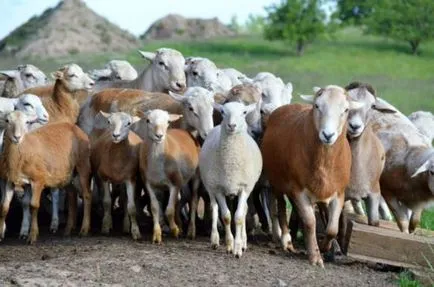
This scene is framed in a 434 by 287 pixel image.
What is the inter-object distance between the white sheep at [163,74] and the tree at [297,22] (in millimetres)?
40713

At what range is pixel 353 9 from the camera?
78.9 metres

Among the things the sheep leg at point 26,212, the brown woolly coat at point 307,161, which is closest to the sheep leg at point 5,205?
the sheep leg at point 26,212

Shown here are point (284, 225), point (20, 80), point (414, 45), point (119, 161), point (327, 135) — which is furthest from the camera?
point (414, 45)

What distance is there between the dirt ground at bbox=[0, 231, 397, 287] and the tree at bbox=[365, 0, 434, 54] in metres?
49.3

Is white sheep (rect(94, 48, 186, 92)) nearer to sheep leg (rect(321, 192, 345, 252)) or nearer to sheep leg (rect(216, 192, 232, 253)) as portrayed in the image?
sheep leg (rect(216, 192, 232, 253))

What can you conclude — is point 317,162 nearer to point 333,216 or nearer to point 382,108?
point 333,216

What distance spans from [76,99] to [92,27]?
34.8 m

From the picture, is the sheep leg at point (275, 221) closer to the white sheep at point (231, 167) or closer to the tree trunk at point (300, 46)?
the white sheep at point (231, 167)

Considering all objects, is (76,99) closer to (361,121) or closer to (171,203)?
(171,203)

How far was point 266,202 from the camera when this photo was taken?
14.0m

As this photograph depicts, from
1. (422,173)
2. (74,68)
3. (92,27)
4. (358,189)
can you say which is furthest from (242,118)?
(92,27)

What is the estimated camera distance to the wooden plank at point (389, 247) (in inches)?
456

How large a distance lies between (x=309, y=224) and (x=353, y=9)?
6833 cm

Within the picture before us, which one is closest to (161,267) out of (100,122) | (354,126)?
A: (354,126)
